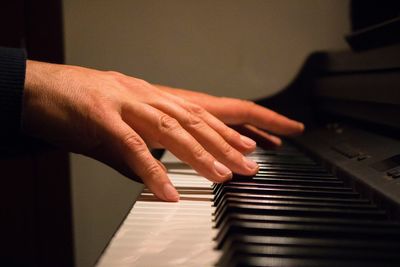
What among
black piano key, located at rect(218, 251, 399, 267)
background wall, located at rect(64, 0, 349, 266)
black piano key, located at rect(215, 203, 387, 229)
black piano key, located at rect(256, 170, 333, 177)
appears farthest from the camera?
background wall, located at rect(64, 0, 349, 266)

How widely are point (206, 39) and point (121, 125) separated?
42.3 inches

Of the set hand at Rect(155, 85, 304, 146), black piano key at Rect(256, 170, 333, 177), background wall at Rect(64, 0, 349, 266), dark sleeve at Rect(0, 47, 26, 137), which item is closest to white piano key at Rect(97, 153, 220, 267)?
black piano key at Rect(256, 170, 333, 177)

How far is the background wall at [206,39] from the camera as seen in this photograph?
1.62m

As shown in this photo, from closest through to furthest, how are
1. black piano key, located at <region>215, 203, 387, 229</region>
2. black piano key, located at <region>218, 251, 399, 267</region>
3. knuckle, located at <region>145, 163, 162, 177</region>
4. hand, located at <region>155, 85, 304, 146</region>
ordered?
black piano key, located at <region>218, 251, 399, 267</region>
black piano key, located at <region>215, 203, 387, 229</region>
knuckle, located at <region>145, 163, 162, 177</region>
hand, located at <region>155, 85, 304, 146</region>

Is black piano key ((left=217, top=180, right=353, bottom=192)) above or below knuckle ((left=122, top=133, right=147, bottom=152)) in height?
below

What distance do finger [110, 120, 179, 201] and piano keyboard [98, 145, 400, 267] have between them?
0.02m

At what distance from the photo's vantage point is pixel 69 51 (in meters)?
1.66

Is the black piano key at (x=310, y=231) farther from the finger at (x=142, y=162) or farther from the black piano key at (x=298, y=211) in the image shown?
the finger at (x=142, y=162)

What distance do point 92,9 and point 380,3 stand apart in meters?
0.95

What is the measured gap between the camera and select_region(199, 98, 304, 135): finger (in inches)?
38.8

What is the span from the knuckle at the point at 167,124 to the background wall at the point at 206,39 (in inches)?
39.3

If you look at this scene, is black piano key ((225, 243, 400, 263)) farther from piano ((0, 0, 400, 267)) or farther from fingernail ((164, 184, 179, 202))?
fingernail ((164, 184, 179, 202))

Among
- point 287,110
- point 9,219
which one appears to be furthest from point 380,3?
point 9,219

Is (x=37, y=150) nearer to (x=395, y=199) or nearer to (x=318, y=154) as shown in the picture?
(x=318, y=154)
